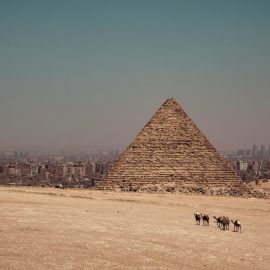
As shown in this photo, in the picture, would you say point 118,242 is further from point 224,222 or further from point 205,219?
point 205,219

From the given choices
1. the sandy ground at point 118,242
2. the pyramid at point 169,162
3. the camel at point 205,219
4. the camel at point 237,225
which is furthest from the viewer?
the pyramid at point 169,162

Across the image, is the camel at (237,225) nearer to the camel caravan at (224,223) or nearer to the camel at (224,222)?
the camel caravan at (224,223)

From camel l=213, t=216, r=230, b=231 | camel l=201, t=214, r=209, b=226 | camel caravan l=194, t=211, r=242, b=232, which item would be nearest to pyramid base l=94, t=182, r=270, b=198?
camel l=201, t=214, r=209, b=226

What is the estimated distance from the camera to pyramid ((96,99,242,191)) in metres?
37.4

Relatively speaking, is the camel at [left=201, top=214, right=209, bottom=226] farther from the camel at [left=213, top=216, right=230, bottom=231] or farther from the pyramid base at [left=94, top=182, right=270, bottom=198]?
the pyramid base at [left=94, top=182, right=270, bottom=198]

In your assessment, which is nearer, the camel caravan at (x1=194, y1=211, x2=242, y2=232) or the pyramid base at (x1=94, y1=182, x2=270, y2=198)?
the camel caravan at (x1=194, y1=211, x2=242, y2=232)

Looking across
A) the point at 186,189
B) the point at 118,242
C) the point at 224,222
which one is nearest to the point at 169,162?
the point at 186,189

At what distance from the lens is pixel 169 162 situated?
124 ft

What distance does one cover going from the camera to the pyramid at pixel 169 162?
3741 centimetres

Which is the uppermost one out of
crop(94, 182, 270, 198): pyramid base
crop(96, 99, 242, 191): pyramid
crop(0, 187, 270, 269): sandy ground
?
crop(96, 99, 242, 191): pyramid

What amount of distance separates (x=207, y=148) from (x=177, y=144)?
93.3 inches

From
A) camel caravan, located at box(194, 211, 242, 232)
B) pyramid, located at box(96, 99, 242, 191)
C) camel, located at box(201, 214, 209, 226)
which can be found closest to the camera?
camel caravan, located at box(194, 211, 242, 232)

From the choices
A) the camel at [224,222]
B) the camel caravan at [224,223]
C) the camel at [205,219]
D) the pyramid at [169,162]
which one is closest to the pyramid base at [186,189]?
the pyramid at [169,162]

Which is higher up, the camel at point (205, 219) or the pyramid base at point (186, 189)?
the pyramid base at point (186, 189)
